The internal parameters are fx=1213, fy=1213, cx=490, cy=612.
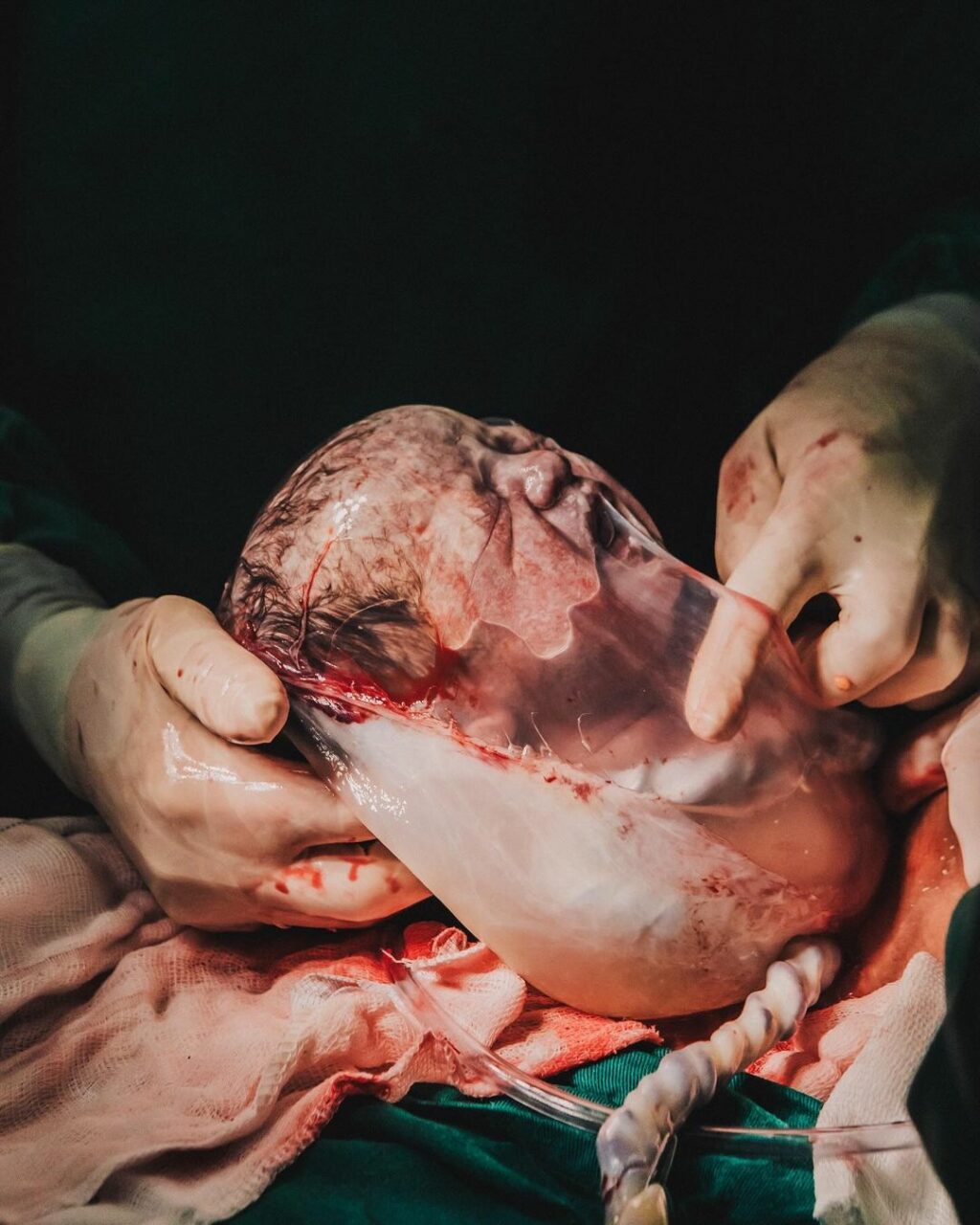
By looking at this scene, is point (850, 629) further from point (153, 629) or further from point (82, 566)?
point (82, 566)

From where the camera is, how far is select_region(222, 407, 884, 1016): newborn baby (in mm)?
735

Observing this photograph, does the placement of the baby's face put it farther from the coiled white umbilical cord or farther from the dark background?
the dark background

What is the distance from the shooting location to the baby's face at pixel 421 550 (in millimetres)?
767

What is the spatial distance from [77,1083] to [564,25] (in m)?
0.93

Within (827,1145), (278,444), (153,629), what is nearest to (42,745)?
(153,629)

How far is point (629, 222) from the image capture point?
1.12 m

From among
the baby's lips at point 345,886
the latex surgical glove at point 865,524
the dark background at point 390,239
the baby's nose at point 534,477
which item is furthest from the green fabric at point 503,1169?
the dark background at point 390,239

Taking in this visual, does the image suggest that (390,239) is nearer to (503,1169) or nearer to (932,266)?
(932,266)

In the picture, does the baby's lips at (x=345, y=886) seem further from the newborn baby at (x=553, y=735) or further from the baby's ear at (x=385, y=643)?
the baby's ear at (x=385, y=643)

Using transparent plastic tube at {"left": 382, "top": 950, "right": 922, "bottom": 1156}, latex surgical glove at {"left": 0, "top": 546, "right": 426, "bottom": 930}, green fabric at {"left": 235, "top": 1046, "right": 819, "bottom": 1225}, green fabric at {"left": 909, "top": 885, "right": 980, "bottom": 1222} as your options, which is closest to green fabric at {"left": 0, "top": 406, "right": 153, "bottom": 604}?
latex surgical glove at {"left": 0, "top": 546, "right": 426, "bottom": 930}

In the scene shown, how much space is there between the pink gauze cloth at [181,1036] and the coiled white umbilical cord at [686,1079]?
0.26ft

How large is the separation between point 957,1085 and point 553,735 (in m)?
0.31

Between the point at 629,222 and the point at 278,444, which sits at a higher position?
the point at 629,222

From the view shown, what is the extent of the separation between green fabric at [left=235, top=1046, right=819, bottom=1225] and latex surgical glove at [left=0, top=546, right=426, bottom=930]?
15 cm
